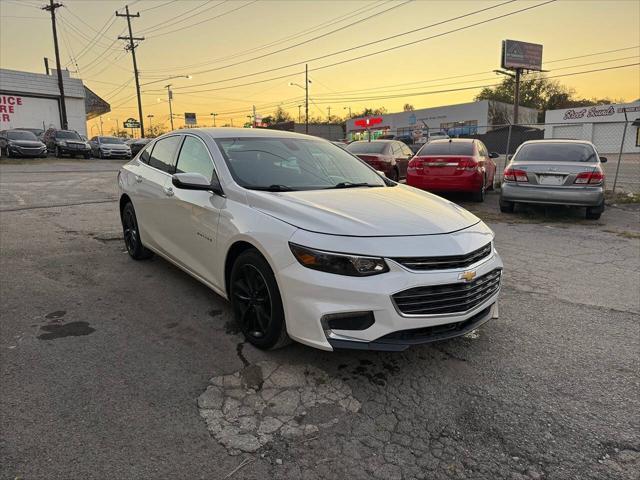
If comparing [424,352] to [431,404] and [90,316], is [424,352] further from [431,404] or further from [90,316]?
[90,316]

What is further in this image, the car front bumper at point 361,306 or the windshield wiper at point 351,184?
the windshield wiper at point 351,184

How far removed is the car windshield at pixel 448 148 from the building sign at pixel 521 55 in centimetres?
5482

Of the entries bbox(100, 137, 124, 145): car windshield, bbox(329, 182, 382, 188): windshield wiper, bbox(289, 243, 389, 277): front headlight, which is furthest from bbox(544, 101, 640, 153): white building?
bbox(289, 243, 389, 277): front headlight

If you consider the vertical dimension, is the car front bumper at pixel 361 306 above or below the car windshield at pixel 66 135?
below

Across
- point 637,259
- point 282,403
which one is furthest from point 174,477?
point 637,259

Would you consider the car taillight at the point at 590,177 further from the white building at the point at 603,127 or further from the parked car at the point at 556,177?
the white building at the point at 603,127

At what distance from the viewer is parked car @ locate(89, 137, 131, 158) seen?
100ft

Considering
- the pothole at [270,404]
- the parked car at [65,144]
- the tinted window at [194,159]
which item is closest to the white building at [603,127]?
the parked car at [65,144]

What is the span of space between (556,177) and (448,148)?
2.72 metres

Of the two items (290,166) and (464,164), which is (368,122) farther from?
(290,166)

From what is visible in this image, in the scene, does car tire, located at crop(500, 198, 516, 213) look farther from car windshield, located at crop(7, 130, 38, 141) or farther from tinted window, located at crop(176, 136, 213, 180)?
car windshield, located at crop(7, 130, 38, 141)

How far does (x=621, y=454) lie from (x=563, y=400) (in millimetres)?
500

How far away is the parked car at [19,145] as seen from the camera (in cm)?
2522

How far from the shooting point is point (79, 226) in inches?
315
